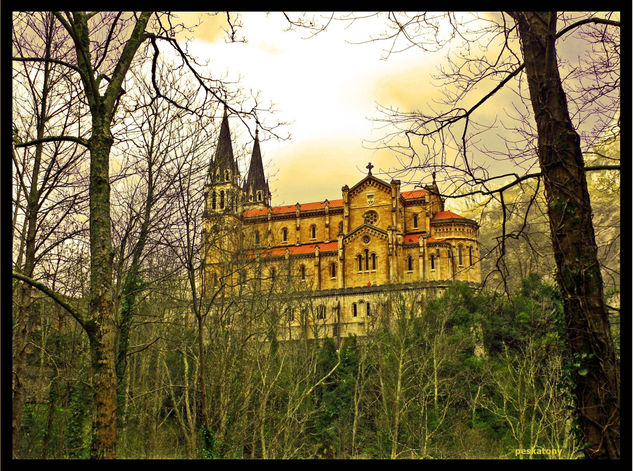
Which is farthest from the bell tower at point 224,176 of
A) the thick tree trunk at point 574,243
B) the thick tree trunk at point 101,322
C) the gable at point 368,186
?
the gable at point 368,186

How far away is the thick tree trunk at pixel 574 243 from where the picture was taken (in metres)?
5.68

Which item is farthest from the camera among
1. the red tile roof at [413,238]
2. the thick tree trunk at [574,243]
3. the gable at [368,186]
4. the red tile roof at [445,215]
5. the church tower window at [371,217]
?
the church tower window at [371,217]

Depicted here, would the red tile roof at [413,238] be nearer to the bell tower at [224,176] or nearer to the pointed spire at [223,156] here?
the bell tower at [224,176]

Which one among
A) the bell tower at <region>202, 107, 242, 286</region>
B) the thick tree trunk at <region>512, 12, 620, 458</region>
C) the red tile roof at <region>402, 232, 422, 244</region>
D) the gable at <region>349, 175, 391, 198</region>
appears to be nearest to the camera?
the thick tree trunk at <region>512, 12, 620, 458</region>

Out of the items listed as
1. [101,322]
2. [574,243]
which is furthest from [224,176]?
[574,243]

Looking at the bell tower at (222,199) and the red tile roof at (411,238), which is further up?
the red tile roof at (411,238)

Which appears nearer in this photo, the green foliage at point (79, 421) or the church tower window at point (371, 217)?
the green foliage at point (79, 421)

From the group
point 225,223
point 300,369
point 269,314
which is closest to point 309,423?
point 300,369

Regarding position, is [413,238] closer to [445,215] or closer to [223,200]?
[445,215]

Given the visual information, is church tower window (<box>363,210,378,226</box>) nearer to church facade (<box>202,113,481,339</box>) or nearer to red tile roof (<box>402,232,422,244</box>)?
church facade (<box>202,113,481,339</box>)

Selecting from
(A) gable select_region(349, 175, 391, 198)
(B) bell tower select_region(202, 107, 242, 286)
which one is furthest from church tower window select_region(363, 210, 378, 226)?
(B) bell tower select_region(202, 107, 242, 286)

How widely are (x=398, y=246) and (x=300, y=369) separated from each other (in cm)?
3056

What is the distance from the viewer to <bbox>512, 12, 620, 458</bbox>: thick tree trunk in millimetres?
5676

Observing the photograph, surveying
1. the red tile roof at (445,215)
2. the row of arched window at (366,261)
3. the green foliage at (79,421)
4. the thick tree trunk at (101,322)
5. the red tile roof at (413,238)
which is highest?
the red tile roof at (445,215)
